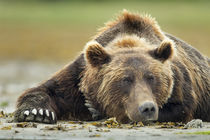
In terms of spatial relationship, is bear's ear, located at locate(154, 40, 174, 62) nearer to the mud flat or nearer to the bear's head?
the bear's head

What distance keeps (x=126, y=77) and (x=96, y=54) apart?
2.23 ft

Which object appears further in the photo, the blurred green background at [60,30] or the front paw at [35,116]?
the blurred green background at [60,30]

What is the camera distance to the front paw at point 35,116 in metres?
7.85

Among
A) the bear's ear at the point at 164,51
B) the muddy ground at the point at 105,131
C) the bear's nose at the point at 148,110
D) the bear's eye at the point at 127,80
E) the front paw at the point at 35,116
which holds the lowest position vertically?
the muddy ground at the point at 105,131

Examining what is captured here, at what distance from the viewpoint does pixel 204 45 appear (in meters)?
29.0

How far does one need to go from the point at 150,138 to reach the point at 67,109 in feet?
8.66

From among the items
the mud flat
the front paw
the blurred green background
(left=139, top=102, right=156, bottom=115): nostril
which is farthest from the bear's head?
the blurred green background

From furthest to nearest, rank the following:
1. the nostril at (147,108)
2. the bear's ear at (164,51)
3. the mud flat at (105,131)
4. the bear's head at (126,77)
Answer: the bear's ear at (164,51)
the bear's head at (126,77)
the nostril at (147,108)
the mud flat at (105,131)

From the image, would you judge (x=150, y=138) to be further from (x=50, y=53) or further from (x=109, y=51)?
(x=50, y=53)

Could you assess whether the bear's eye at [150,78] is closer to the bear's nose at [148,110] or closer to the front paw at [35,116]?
the bear's nose at [148,110]

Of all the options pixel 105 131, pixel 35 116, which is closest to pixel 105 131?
pixel 105 131

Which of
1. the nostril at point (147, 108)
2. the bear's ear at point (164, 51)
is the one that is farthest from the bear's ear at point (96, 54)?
the nostril at point (147, 108)

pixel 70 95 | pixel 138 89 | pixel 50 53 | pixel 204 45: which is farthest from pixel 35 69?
pixel 138 89

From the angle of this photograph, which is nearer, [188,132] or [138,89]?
[188,132]
